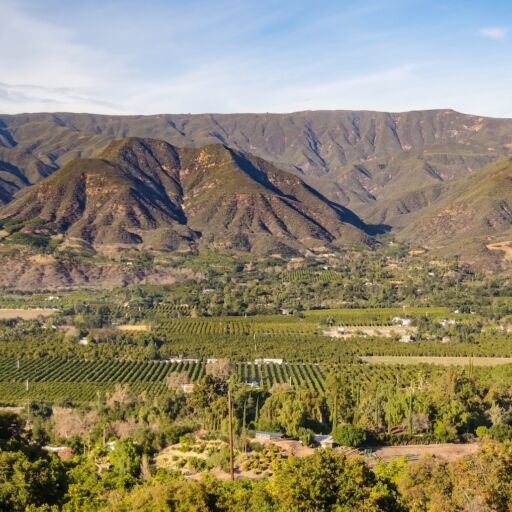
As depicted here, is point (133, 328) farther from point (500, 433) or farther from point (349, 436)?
point (500, 433)

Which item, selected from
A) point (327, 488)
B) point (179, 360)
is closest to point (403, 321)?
point (179, 360)

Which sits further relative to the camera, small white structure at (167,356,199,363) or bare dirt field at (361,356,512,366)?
small white structure at (167,356,199,363)

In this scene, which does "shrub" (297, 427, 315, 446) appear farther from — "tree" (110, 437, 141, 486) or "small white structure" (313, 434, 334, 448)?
"tree" (110, 437, 141, 486)

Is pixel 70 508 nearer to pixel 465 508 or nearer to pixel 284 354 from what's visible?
pixel 465 508

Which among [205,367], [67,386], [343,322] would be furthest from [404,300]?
[67,386]

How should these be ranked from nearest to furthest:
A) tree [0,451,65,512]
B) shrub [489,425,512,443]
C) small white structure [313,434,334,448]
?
tree [0,451,65,512]
small white structure [313,434,334,448]
shrub [489,425,512,443]

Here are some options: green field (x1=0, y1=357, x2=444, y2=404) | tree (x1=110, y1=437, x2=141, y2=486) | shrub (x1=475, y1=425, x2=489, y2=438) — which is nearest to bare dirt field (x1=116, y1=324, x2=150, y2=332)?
green field (x1=0, y1=357, x2=444, y2=404)
